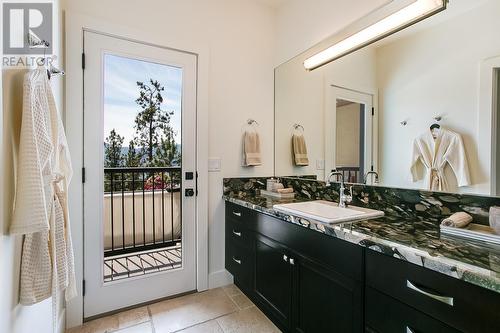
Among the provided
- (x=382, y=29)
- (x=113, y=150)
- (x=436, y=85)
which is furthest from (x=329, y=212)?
A: (x=113, y=150)

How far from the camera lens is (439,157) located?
1.37m

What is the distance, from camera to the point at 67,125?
68.4 inches

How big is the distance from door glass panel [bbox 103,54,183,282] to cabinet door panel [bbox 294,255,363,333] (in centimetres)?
122

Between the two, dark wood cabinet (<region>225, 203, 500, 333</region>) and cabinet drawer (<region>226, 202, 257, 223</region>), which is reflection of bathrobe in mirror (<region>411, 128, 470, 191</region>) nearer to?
dark wood cabinet (<region>225, 203, 500, 333</region>)

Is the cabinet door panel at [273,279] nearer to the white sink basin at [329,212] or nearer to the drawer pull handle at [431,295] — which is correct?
the white sink basin at [329,212]

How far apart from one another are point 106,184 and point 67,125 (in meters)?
0.50

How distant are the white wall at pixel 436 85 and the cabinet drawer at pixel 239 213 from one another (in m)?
0.98

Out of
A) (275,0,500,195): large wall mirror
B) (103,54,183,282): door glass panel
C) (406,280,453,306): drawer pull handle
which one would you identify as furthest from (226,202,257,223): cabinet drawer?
(406,280,453,306): drawer pull handle

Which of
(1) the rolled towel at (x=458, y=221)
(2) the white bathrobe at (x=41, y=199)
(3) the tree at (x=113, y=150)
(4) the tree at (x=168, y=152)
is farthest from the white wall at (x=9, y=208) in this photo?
(1) the rolled towel at (x=458, y=221)

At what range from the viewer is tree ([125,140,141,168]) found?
6.58ft

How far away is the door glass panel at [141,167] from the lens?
6.41 feet

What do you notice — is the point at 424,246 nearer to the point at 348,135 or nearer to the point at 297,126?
the point at 348,135

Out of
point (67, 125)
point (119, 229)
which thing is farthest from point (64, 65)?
point (119, 229)

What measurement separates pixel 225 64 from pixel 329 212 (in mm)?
1676
